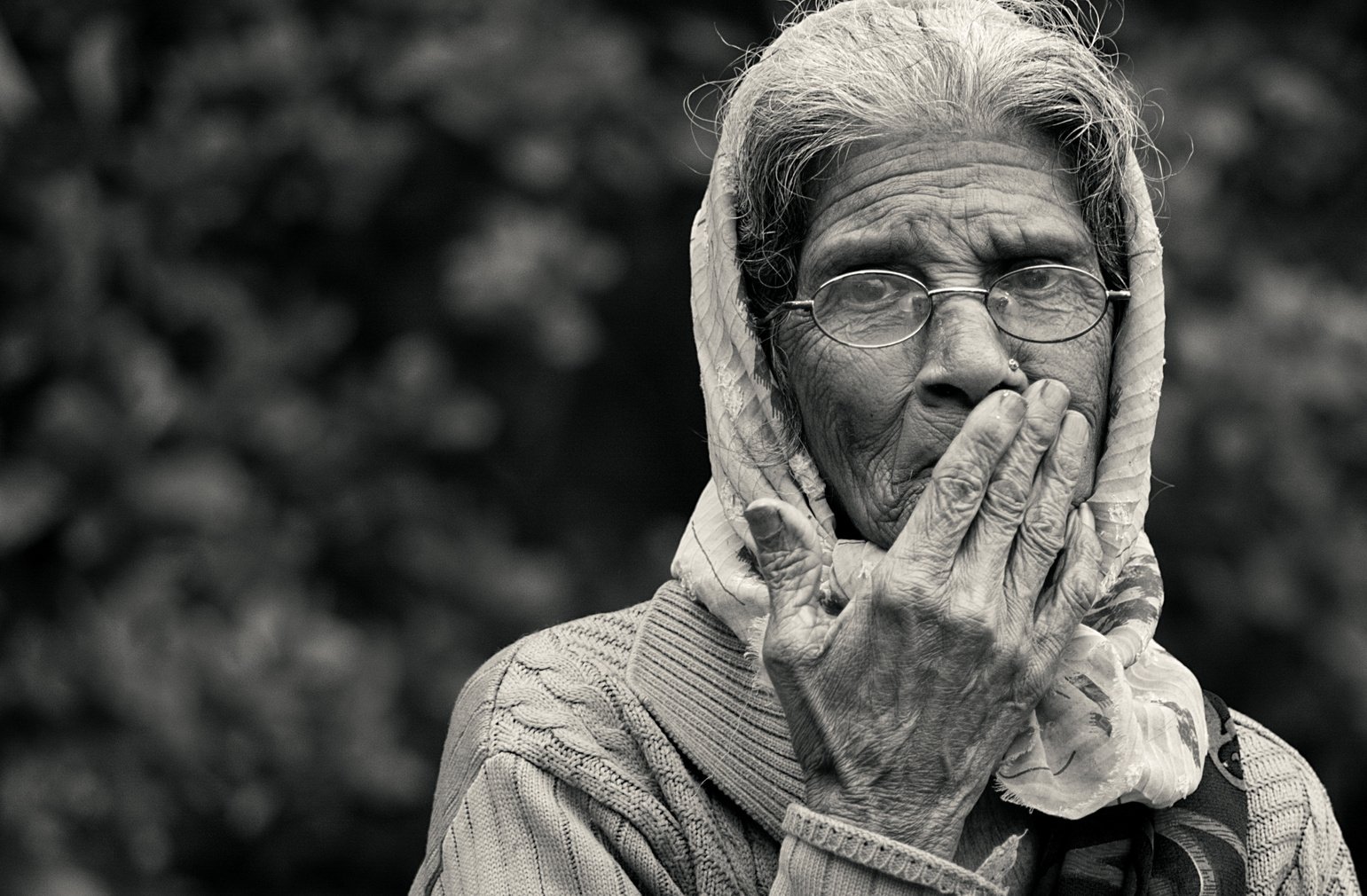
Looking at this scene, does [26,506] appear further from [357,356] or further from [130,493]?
[357,356]

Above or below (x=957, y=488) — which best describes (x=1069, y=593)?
below

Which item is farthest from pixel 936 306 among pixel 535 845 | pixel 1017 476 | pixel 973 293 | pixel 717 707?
pixel 535 845

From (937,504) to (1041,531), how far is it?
0.45 ft

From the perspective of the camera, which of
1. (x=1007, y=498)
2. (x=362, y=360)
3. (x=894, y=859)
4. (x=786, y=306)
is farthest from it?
(x=362, y=360)

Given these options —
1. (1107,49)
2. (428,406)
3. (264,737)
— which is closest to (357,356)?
(428,406)

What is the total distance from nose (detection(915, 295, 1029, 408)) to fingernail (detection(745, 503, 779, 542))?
0.88 ft

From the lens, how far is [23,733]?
3.68m

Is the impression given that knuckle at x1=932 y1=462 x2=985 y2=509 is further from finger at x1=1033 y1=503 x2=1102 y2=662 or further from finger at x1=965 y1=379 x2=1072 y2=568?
finger at x1=1033 y1=503 x2=1102 y2=662

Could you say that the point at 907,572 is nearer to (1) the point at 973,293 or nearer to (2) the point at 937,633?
(2) the point at 937,633

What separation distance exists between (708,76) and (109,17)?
2057mm

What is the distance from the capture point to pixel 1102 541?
2.20m

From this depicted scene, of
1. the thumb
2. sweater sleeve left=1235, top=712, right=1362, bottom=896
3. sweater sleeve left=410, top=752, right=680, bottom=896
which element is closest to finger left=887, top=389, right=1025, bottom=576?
the thumb

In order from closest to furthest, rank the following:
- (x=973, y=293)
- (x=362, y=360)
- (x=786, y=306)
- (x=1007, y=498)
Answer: (x=1007, y=498)
(x=973, y=293)
(x=786, y=306)
(x=362, y=360)

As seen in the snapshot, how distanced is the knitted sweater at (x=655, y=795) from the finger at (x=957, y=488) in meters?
0.32
